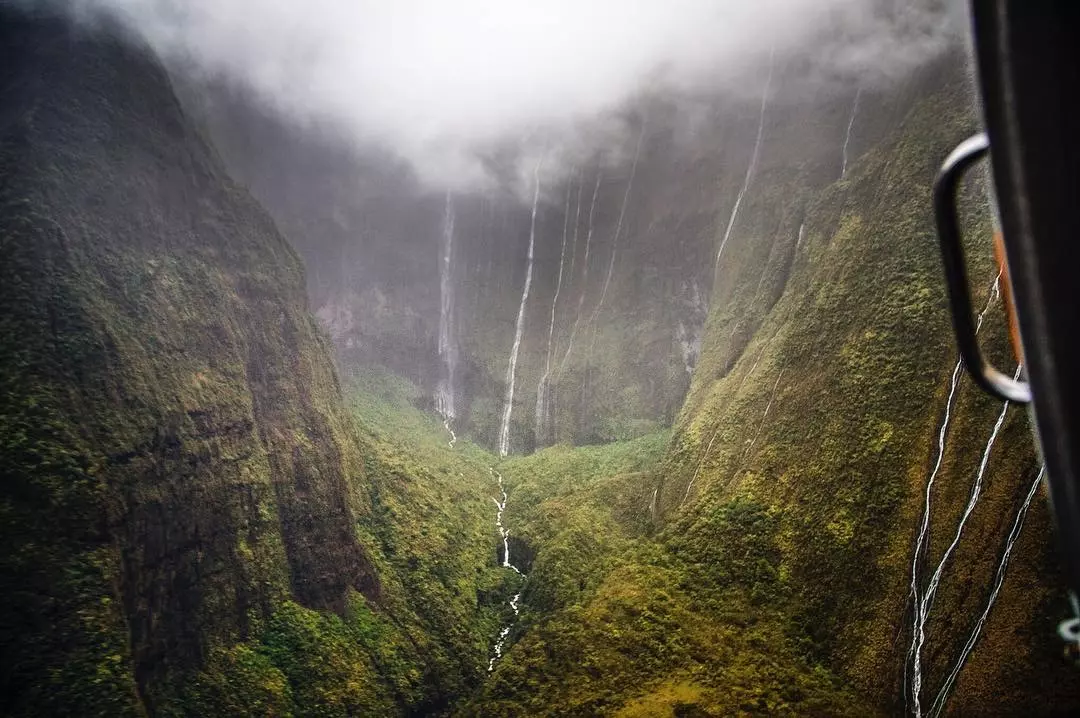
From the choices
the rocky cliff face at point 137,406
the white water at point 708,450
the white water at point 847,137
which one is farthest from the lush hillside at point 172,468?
the white water at point 847,137

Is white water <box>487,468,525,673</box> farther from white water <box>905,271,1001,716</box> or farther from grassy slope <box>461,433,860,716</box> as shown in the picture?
white water <box>905,271,1001,716</box>

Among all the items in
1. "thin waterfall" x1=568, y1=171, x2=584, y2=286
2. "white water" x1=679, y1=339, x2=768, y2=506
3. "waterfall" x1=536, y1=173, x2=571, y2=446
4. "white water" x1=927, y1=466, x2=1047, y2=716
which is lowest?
"white water" x1=927, y1=466, x2=1047, y2=716

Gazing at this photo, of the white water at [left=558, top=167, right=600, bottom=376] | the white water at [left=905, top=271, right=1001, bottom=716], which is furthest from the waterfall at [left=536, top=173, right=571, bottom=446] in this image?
the white water at [left=905, top=271, right=1001, bottom=716]

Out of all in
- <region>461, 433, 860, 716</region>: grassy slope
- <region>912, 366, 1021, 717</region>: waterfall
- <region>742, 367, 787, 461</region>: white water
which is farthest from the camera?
<region>742, 367, 787, 461</region>: white water

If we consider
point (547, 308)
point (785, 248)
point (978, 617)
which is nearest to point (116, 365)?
point (978, 617)

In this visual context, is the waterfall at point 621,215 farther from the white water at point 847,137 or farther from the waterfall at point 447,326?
the white water at point 847,137

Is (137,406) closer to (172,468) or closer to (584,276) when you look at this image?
(172,468)
